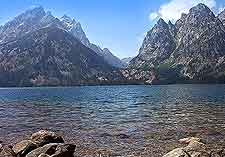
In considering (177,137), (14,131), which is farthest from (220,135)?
(14,131)

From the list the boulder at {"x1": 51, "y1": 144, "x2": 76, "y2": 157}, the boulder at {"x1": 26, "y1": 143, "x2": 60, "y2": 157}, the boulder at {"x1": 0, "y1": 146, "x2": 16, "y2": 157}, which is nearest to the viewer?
the boulder at {"x1": 0, "y1": 146, "x2": 16, "y2": 157}

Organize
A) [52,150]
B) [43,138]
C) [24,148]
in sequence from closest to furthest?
[52,150] → [24,148] → [43,138]

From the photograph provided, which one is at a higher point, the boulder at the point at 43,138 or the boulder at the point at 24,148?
the boulder at the point at 43,138

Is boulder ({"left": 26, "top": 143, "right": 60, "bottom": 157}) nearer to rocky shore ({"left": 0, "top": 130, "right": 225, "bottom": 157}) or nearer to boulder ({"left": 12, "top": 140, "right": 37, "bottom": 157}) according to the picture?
rocky shore ({"left": 0, "top": 130, "right": 225, "bottom": 157})

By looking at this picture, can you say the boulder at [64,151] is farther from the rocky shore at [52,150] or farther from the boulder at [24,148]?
the boulder at [24,148]

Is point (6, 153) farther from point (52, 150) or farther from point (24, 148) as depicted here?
point (52, 150)

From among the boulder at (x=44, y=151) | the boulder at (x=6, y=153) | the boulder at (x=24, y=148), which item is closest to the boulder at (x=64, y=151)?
the boulder at (x=44, y=151)

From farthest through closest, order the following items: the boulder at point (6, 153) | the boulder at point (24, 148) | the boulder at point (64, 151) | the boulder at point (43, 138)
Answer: the boulder at point (43, 138), the boulder at point (24, 148), the boulder at point (64, 151), the boulder at point (6, 153)

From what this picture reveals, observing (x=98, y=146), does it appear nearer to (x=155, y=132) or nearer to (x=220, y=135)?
(x=155, y=132)

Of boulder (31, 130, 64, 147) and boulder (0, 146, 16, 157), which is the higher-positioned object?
boulder (31, 130, 64, 147)

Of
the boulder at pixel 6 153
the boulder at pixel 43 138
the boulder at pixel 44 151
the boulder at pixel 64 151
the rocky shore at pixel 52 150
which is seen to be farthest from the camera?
the boulder at pixel 43 138

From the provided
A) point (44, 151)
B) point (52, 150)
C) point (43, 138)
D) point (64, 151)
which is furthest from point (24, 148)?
point (64, 151)

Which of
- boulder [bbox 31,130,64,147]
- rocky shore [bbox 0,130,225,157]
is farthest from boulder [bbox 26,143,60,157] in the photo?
boulder [bbox 31,130,64,147]

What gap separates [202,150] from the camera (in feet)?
86.5
